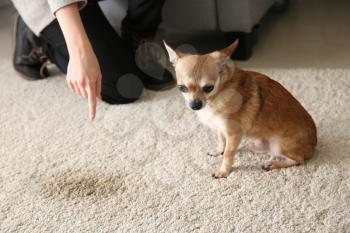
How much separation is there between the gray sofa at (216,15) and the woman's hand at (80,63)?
79 centimetres

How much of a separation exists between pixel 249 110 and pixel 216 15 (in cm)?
75

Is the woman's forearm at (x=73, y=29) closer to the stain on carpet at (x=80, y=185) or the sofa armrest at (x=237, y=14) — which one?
the stain on carpet at (x=80, y=185)

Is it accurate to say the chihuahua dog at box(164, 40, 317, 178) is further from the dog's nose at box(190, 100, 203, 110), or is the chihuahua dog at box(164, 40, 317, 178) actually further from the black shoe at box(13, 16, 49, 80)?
the black shoe at box(13, 16, 49, 80)

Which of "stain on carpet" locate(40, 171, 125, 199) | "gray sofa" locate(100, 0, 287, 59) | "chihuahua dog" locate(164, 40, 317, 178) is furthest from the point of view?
"gray sofa" locate(100, 0, 287, 59)

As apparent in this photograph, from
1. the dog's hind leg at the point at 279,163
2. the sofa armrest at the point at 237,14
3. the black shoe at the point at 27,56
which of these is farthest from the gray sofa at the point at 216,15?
the dog's hind leg at the point at 279,163

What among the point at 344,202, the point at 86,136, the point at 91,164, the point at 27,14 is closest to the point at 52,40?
the point at 27,14

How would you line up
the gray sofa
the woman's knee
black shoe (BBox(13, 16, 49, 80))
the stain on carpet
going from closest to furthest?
the stain on carpet
the woman's knee
the gray sofa
black shoe (BBox(13, 16, 49, 80))

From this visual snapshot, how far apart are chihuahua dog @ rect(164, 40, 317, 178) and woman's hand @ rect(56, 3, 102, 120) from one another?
0.23m

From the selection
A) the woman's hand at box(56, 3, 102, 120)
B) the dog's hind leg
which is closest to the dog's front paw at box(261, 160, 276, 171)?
the dog's hind leg

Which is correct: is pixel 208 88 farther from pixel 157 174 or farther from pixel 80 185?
pixel 80 185

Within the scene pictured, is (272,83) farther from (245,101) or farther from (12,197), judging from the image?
(12,197)

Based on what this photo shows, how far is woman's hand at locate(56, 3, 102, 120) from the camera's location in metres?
1.14

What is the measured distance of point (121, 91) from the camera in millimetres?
1788

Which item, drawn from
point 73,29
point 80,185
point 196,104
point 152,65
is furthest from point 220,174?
point 152,65
